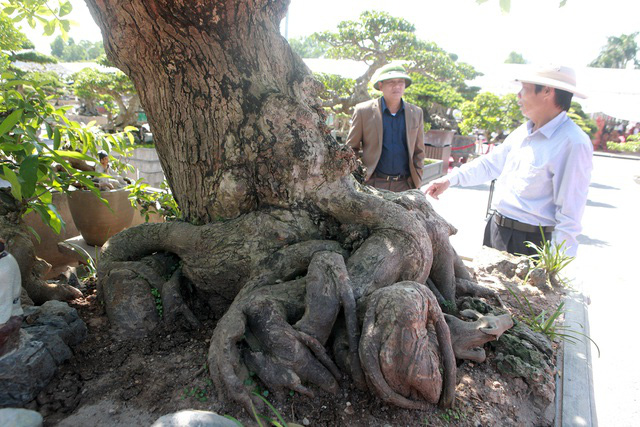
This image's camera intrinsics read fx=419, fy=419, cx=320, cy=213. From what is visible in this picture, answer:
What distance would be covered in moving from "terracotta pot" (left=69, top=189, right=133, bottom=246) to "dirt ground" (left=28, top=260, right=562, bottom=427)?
2307 mm

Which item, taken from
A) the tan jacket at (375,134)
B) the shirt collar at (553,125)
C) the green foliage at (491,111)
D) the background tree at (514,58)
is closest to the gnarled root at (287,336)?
the shirt collar at (553,125)

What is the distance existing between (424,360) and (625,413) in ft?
5.38

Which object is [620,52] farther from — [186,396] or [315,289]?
[186,396]

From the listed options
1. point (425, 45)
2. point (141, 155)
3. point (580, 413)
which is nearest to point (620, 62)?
point (425, 45)

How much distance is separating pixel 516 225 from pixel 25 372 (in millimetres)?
3549

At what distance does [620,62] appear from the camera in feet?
150

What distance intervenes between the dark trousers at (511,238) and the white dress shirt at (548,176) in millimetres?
178

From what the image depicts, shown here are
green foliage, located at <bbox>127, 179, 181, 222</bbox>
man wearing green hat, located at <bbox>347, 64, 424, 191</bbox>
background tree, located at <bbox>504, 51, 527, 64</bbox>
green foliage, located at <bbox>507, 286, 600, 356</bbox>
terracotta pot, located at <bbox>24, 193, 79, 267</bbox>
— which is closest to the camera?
green foliage, located at <bbox>507, 286, 600, 356</bbox>

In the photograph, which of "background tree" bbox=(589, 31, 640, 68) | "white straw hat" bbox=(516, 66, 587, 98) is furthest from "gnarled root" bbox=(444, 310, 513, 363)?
"background tree" bbox=(589, 31, 640, 68)

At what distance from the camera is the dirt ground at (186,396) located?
1939 mm

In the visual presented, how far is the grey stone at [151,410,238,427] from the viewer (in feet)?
5.16

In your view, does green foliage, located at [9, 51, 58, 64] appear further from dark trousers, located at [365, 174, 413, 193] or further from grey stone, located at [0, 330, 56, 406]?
grey stone, located at [0, 330, 56, 406]

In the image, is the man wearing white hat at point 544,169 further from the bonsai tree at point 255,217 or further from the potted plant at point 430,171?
the potted plant at point 430,171

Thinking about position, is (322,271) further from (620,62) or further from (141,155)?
(620,62)
